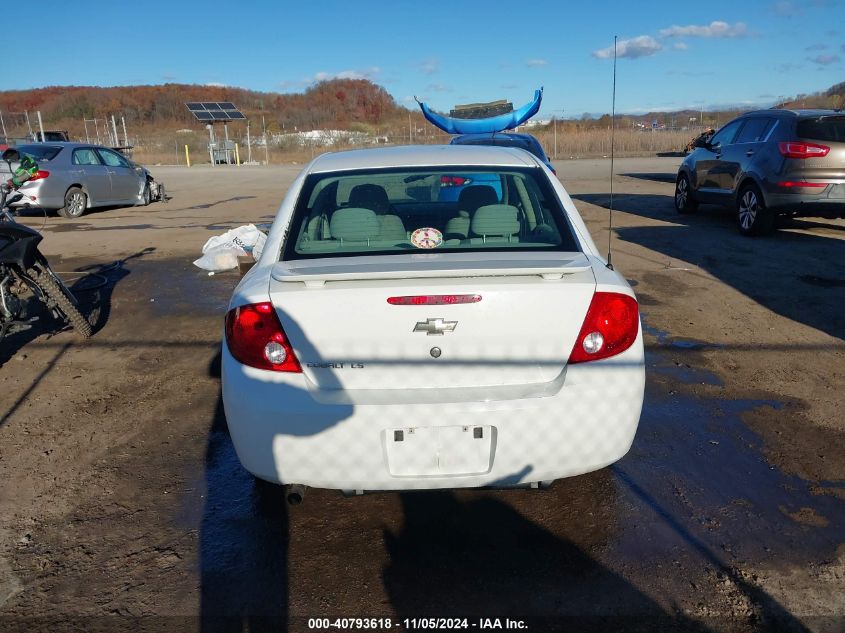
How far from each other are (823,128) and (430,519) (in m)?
8.85

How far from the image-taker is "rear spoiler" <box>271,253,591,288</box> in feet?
8.91

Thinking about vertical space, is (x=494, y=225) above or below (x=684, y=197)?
above

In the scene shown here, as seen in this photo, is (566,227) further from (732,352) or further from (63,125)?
(63,125)

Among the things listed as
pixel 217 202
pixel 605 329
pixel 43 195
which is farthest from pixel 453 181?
pixel 217 202

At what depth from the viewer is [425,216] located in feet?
12.2

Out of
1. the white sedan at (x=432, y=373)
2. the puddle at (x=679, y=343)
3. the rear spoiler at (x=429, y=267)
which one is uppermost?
the rear spoiler at (x=429, y=267)

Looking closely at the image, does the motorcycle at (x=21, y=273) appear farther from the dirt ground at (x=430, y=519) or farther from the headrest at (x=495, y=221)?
the headrest at (x=495, y=221)

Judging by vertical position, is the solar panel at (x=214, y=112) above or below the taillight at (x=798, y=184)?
above

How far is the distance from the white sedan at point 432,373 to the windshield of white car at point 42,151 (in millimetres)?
13522

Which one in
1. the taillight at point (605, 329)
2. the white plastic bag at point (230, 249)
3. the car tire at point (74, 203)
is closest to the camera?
the taillight at point (605, 329)

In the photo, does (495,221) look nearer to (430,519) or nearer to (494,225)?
(494,225)

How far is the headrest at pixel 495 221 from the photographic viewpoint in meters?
3.32

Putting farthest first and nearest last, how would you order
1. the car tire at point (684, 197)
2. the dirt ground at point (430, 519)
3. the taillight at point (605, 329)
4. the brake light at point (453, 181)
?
the car tire at point (684, 197) → the brake light at point (453, 181) → the taillight at point (605, 329) → the dirt ground at point (430, 519)

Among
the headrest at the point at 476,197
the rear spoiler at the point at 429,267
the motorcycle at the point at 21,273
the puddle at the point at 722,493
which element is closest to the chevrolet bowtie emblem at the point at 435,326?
the rear spoiler at the point at 429,267
